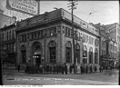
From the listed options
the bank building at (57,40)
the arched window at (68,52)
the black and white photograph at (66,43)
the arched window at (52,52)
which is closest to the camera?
the black and white photograph at (66,43)

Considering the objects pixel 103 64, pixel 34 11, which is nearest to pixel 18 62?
pixel 34 11

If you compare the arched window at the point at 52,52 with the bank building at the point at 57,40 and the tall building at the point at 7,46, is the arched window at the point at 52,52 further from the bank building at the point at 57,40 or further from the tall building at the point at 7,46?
the tall building at the point at 7,46

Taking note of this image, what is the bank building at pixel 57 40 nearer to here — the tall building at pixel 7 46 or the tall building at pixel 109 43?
the tall building at pixel 109 43

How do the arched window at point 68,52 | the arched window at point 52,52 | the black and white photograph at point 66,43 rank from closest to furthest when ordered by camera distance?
the black and white photograph at point 66,43 → the arched window at point 68,52 → the arched window at point 52,52

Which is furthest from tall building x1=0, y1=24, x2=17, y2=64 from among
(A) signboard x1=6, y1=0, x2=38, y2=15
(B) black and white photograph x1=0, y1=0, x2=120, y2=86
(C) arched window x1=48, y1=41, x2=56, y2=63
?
(C) arched window x1=48, y1=41, x2=56, y2=63

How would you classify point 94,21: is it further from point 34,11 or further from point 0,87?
point 0,87

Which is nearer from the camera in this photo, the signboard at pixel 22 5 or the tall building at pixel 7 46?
the signboard at pixel 22 5

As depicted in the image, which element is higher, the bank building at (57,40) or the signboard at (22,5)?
the signboard at (22,5)

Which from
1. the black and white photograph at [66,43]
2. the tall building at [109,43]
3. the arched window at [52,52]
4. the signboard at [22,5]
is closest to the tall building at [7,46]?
the black and white photograph at [66,43]

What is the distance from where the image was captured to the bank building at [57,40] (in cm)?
770

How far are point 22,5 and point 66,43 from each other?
3.26 metres

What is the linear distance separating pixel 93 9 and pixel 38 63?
4735 millimetres

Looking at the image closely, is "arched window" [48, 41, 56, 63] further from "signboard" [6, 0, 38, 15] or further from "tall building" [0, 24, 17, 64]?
"signboard" [6, 0, 38, 15]

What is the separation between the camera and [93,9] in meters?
7.04
